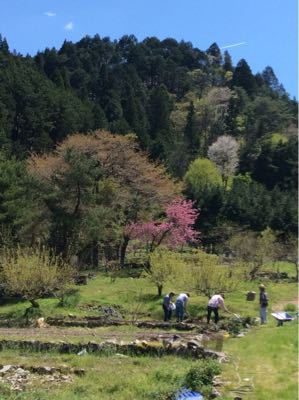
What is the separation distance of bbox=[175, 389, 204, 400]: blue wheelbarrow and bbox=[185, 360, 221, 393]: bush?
0.32 metres

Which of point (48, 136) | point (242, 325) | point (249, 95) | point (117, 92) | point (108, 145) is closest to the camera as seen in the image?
point (242, 325)

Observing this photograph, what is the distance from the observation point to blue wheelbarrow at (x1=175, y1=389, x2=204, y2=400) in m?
10.5

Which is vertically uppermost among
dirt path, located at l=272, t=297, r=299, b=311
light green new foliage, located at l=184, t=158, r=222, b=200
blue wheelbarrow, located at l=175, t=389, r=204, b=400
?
Result: light green new foliage, located at l=184, t=158, r=222, b=200

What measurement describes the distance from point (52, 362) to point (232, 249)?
29212 mm

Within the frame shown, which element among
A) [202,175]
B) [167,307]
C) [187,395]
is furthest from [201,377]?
[202,175]

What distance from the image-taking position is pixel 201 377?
11477mm

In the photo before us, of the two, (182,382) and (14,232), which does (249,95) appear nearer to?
(14,232)

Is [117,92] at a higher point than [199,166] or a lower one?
higher

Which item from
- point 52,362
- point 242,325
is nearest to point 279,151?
point 242,325

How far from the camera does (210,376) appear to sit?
38.7 ft

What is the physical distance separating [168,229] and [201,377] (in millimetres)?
27726

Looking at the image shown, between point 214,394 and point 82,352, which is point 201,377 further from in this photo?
point 82,352

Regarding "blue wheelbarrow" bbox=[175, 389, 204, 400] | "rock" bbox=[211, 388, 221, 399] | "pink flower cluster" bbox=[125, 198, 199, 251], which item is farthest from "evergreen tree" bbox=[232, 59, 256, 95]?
"blue wheelbarrow" bbox=[175, 389, 204, 400]

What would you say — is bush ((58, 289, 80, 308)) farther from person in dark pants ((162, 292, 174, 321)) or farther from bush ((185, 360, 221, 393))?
bush ((185, 360, 221, 393))
